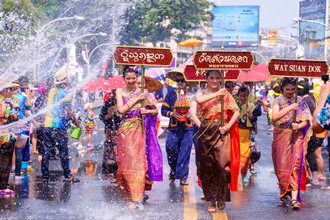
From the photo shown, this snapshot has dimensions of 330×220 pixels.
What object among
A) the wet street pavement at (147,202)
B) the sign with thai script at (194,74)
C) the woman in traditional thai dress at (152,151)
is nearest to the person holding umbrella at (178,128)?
the wet street pavement at (147,202)

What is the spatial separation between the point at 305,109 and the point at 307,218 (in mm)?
1597

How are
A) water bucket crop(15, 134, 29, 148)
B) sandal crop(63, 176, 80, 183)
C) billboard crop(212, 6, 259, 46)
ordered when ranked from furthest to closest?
billboard crop(212, 6, 259, 46) < water bucket crop(15, 134, 29, 148) < sandal crop(63, 176, 80, 183)

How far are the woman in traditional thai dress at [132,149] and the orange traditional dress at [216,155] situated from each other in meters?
0.77

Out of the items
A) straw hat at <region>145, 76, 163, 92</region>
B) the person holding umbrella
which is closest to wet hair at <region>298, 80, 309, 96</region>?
the person holding umbrella

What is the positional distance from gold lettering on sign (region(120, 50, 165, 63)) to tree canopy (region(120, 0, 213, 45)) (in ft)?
89.0

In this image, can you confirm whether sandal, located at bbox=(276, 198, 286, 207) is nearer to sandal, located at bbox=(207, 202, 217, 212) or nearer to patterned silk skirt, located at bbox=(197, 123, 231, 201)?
patterned silk skirt, located at bbox=(197, 123, 231, 201)

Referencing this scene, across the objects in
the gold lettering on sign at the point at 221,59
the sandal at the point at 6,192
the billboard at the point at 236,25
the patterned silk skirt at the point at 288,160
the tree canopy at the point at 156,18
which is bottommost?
the sandal at the point at 6,192

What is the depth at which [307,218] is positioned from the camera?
266 inches

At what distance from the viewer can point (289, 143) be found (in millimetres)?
7547

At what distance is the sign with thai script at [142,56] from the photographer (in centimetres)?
747

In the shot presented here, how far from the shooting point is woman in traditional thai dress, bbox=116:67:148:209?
7.30m

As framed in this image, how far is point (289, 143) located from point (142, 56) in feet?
7.48

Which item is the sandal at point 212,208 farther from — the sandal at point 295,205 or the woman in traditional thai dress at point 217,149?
the sandal at point 295,205

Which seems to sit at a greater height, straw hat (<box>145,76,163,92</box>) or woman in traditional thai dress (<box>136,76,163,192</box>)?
straw hat (<box>145,76,163,92</box>)
